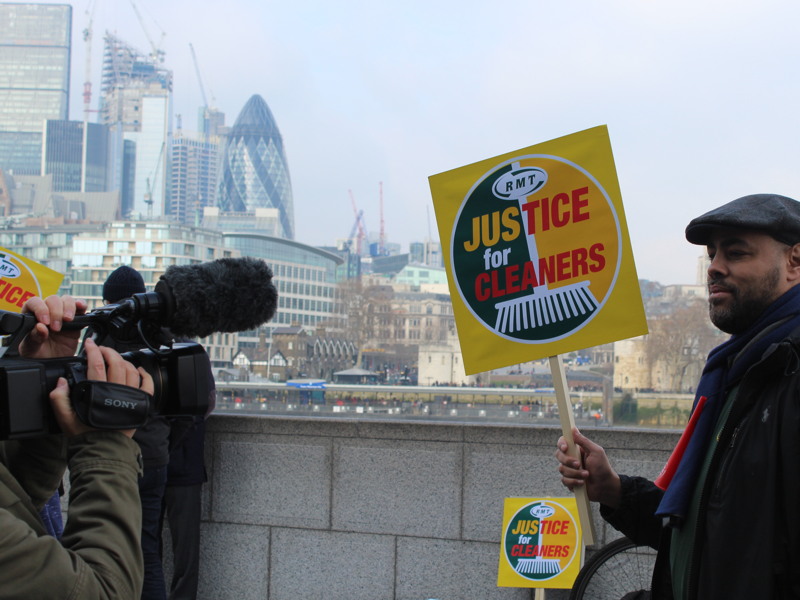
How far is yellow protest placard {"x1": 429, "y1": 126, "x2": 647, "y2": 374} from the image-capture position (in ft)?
9.46

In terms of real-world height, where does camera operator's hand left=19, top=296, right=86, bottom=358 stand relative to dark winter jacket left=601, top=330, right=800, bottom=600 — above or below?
above

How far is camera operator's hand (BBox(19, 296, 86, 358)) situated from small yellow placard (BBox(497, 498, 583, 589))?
3.22 m

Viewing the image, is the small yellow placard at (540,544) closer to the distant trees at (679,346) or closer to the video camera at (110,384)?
the video camera at (110,384)

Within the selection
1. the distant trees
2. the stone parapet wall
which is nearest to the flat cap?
the stone parapet wall

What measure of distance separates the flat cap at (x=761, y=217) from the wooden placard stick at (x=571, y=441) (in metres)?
0.66

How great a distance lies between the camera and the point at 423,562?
5043 millimetres

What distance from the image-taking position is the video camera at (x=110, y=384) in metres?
1.57

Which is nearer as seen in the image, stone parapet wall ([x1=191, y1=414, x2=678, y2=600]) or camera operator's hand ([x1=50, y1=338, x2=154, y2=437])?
camera operator's hand ([x1=50, y1=338, x2=154, y2=437])

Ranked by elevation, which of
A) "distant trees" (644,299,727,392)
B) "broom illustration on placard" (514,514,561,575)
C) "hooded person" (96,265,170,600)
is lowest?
"broom illustration on placard" (514,514,561,575)

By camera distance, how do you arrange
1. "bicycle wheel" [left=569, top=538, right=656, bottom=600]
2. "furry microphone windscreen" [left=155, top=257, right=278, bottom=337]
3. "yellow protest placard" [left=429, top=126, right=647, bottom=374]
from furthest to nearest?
"bicycle wheel" [left=569, top=538, right=656, bottom=600], "yellow protest placard" [left=429, top=126, right=647, bottom=374], "furry microphone windscreen" [left=155, top=257, right=278, bottom=337]

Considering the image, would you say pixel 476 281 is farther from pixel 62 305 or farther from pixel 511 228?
pixel 62 305

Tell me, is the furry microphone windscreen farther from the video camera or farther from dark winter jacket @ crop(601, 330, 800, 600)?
dark winter jacket @ crop(601, 330, 800, 600)

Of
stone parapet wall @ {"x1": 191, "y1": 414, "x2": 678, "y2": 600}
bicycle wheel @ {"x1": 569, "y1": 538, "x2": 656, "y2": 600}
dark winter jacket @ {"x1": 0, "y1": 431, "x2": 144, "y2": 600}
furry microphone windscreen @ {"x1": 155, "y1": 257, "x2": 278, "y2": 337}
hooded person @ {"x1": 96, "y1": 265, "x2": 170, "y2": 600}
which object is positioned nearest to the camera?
dark winter jacket @ {"x1": 0, "y1": 431, "x2": 144, "y2": 600}

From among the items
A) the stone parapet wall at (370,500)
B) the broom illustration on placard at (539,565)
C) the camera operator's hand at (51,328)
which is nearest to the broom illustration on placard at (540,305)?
the camera operator's hand at (51,328)
